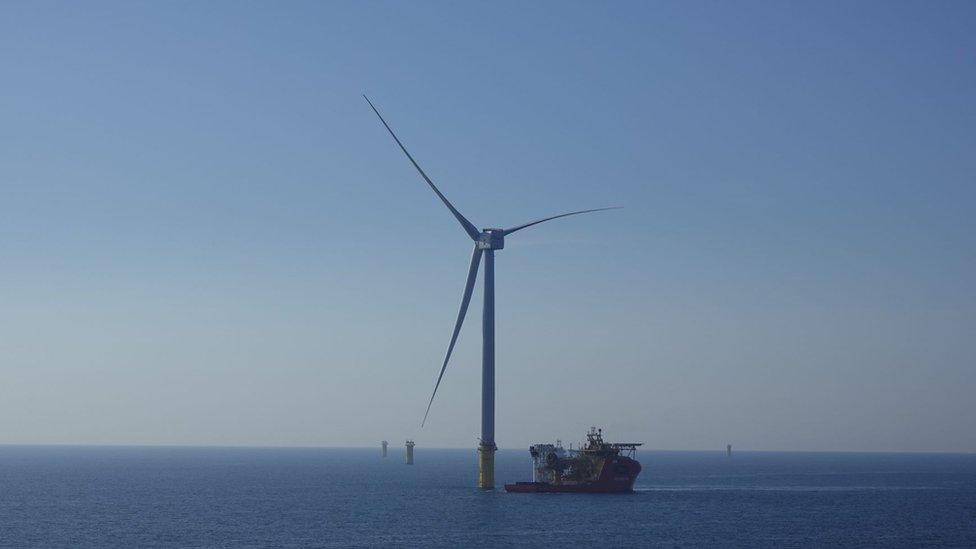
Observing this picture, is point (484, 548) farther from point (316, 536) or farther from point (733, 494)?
point (733, 494)

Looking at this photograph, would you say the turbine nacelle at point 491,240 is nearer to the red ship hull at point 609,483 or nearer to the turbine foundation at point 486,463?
the turbine foundation at point 486,463

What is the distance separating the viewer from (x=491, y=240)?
508 ft

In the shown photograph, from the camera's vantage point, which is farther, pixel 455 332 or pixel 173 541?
pixel 455 332

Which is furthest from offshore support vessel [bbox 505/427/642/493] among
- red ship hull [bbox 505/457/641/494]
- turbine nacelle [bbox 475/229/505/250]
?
turbine nacelle [bbox 475/229/505/250]

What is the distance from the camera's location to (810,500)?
588ft

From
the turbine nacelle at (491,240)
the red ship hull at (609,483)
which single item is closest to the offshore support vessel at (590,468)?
the red ship hull at (609,483)

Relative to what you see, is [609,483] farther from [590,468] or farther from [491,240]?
[491,240]

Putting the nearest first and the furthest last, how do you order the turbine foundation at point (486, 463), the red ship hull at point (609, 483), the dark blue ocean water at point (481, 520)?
the dark blue ocean water at point (481, 520), the turbine foundation at point (486, 463), the red ship hull at point (609, 483)

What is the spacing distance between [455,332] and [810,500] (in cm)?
6802

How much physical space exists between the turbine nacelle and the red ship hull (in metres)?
37.4

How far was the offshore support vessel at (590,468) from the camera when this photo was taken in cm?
17200

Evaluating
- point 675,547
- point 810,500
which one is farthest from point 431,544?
point 810,500

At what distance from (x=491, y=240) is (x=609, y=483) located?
1764 inches

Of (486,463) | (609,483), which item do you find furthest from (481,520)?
(609,483)
